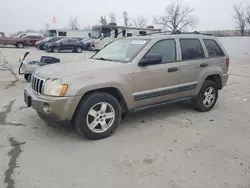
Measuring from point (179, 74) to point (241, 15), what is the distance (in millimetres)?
49229

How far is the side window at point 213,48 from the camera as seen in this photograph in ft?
17.7

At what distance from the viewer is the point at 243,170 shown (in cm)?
310

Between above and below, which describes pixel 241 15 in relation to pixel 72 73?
above

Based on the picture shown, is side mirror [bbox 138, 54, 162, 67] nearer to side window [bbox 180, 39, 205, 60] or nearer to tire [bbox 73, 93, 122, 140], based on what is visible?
tire [bbox 73, 93, 122, 140]

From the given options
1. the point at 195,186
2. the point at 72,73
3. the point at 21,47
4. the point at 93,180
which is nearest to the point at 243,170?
the point at 195,186

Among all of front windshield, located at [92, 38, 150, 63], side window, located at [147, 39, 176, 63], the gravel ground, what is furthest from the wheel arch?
side window, located at [147, 39, 176, 63]

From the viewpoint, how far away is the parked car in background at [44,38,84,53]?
77.7 feet

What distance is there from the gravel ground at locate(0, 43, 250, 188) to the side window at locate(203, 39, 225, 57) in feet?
4.49

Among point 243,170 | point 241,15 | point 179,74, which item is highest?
point 241,15

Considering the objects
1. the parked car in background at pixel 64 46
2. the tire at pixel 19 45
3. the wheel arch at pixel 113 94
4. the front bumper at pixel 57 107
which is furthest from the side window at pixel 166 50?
the tire at pixel 19 45

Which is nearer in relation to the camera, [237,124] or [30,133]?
[30,133]

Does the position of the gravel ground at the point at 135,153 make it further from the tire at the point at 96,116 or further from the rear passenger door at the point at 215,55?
the rear passenger door at the point at 215,55

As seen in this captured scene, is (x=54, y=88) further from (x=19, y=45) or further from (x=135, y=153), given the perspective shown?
(x=19, y=45)

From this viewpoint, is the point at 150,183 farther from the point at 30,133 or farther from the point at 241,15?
the point at 241,15
